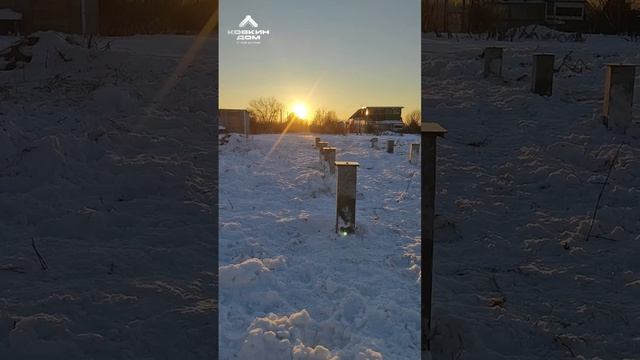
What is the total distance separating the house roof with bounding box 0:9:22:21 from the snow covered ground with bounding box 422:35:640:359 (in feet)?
39.8

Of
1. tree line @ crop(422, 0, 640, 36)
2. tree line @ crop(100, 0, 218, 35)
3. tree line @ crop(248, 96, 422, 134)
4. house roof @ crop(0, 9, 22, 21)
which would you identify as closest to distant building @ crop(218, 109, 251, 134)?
tree line @ crop(248, 96, 422, 134)

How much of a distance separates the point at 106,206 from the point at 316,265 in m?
2.15

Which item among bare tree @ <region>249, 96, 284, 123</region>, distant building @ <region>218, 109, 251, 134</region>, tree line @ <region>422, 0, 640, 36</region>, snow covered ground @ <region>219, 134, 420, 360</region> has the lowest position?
snow covered ground @ <region>219, 134, 420, 360</region>

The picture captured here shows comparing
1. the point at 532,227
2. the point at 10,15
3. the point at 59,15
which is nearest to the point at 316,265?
the point at 532,227

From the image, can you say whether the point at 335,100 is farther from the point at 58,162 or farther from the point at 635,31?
the point at 635,31

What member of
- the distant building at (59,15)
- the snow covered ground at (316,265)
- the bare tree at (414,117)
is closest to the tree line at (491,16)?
the distant building at (59,15)

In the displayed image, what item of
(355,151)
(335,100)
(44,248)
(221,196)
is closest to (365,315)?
(335,100)

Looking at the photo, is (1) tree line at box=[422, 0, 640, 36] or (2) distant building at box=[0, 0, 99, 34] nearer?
(2) distant building at box=[0, 0, 99, 34]

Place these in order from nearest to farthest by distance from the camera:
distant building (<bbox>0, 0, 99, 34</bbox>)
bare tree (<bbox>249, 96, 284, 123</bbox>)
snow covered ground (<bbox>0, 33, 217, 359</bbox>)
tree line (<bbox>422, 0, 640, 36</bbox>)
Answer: bare tree (<bbox>249, 96, 284, 123</bbox>) < snow covered ground (<bbox>0, 33, 217, 359</bbox>) < distant building (<bbox>0, 0, 99, 34</bbox>) < tree line (<bbox>422, 0, 640, 36</bbox>)

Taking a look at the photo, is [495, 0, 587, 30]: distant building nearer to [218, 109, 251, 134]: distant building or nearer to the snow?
the snow

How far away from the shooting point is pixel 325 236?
Result: 17.0 ft

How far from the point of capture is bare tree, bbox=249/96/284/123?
10.0 feet

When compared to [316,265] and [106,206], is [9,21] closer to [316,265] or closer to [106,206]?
[106,206]

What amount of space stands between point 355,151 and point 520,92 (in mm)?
2588
